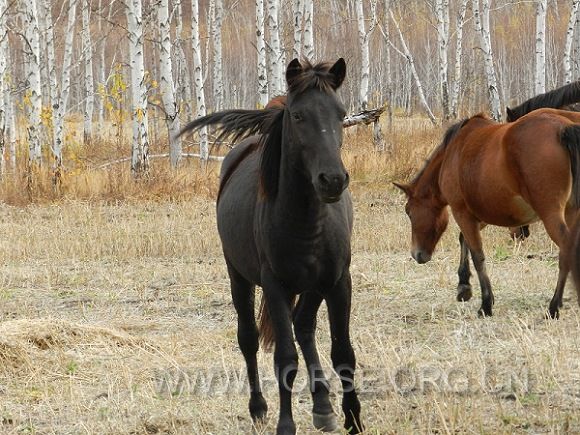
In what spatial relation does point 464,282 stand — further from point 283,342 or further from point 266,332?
point 283,342

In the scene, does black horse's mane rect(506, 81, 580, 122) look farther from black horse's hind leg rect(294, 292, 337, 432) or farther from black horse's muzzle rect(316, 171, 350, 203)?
black horse's muzzle rect(316, 171, 350, 203)

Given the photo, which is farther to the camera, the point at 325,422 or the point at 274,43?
the point at 274,43

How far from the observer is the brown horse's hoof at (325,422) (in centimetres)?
442

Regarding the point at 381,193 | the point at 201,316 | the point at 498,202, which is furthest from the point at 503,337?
the point at 381,193

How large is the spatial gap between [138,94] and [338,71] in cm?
1197

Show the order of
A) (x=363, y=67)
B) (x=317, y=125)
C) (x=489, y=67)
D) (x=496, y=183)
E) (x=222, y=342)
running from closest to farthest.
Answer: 1. (x=317, y=125)
2. (x=222, y=342)
3. (x=496, y=183)
4. (x=489, y=67)
5. (x=363, y=67)

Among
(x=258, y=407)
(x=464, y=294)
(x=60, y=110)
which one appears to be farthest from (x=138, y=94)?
(x=258, y=407)

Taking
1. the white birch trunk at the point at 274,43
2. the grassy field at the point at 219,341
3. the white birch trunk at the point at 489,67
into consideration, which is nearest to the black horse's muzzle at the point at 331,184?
the grassy field at the point at 219,341

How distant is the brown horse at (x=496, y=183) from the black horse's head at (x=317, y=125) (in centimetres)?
291

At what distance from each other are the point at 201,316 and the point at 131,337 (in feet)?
3.80

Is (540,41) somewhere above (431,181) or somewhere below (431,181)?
above

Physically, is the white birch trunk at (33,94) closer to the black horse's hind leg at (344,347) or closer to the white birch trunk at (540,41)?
the white birch trunk at (540,41)

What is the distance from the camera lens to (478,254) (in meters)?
7.54

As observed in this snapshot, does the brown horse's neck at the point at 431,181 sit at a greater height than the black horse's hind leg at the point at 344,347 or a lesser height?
greater
